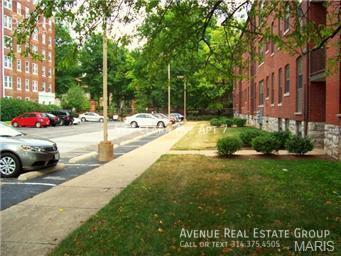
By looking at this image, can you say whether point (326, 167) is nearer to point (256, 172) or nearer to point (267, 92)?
point (256, 172)

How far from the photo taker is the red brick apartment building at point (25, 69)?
195 ft

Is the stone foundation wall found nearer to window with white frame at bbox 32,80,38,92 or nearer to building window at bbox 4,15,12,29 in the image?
building window at bbox 4,15,12,29

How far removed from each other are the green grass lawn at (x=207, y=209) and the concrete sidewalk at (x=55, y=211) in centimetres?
32

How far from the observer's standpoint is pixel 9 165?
36.6ft

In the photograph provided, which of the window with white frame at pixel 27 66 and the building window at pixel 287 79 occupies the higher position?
the window with white frame at pixel 27 66

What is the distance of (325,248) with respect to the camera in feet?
17.2

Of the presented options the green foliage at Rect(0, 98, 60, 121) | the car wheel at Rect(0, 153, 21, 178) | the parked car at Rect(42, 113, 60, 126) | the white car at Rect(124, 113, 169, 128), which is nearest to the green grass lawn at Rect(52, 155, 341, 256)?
the car wheel at Rect(0, 153, 21, 178)

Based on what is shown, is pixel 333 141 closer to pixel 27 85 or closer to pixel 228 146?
pixel 228 146

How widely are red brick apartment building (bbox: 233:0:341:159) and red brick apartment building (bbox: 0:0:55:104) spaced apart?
→ 3638 centimetres

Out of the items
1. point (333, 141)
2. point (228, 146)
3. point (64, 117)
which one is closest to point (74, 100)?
point (64, 117)

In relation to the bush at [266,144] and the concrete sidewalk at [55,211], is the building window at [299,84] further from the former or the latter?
the concrete sidewalk at [55,211]

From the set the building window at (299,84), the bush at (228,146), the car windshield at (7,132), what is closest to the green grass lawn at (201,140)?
the bush at (228,146)

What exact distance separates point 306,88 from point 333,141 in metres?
4.26

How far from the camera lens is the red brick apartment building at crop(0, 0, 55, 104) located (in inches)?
2335
